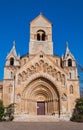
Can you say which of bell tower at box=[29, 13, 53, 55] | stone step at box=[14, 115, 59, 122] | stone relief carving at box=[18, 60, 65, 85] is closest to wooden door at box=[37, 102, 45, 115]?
stone step at box=[14, 115, 59, 122]

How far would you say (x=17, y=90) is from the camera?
38219mm

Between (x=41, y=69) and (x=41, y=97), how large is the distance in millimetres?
4721

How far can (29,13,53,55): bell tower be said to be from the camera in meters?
43.2

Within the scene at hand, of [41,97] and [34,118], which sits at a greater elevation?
[41,97]

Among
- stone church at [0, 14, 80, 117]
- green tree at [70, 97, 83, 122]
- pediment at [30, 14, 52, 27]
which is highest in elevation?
pediment at [30, 14, 52, 27]

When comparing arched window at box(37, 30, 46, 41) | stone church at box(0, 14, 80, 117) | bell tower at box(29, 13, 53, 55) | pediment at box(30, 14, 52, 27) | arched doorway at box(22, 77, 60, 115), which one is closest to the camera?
stone church at box(0, 14, 80, 117)

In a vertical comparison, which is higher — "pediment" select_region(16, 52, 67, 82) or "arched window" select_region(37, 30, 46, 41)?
"arched window" select_region(37, 30, 46, 41)

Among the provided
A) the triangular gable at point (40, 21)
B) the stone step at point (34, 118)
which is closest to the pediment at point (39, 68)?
the stone step at point (34, 118)

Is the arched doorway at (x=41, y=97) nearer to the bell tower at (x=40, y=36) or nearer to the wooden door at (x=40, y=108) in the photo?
the wooden door at (x=40, y=108)

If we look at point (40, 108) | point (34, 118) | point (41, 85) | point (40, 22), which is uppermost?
point (40, 22)

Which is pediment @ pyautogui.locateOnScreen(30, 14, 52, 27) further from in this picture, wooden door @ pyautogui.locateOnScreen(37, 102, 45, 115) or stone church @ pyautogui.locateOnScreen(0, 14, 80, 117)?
wooden door @ pyautogui.locateOnScreen(37, 102, 45, 115)

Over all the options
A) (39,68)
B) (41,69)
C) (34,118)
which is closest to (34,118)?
(34,118)

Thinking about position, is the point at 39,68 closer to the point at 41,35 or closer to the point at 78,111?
the point at 41,35

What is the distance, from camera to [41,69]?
1550 inches
